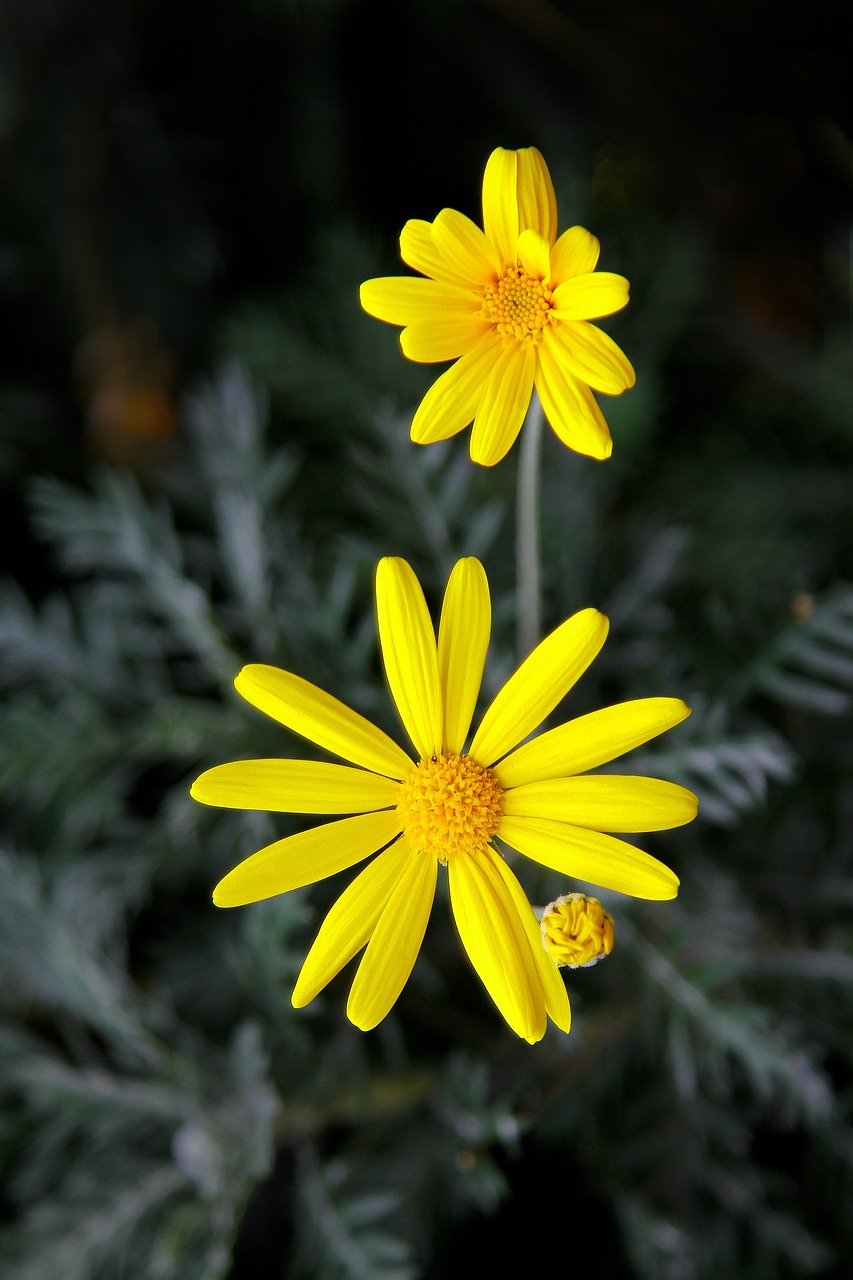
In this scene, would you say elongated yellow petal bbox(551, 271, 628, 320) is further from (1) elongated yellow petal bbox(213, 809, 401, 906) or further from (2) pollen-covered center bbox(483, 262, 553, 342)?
(1) elongated yellow petal bbox(213, 809, 401, 906)

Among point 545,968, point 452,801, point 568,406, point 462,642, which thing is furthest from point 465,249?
point 545,968

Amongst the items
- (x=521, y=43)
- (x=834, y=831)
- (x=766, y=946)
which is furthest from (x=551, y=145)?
(x=766, y=946)

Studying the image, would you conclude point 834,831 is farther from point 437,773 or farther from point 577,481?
point 437,773

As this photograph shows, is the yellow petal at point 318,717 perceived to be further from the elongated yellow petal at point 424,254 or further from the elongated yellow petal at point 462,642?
the elongated yellow petal at point 424,254

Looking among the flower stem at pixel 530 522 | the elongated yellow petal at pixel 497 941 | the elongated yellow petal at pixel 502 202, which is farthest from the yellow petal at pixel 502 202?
the elongated yellow petal at pixel 497 941

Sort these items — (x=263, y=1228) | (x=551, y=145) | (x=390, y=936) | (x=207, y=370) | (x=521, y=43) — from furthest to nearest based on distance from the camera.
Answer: (x=207, y=370) → (x=521, y=43) → (x=551, y=145) → (x=263, y=1228) → (x=390, y=936)

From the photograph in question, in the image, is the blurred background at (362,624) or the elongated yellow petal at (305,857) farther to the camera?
the blurred background at (362,624)

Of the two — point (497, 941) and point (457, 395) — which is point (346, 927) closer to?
point (497, 941)
